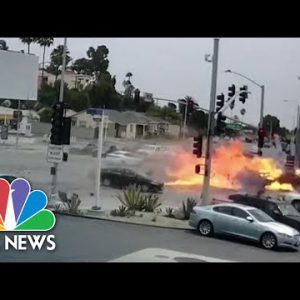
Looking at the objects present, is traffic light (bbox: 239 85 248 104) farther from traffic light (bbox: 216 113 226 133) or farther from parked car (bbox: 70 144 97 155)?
parked car (bbox: 70 144 97 155)

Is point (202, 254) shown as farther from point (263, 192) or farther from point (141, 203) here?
point (263, 192)

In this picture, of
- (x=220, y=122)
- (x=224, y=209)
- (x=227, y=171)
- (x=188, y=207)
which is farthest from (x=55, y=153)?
(x=227, y=171)

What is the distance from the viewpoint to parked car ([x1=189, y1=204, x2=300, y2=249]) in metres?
9.92

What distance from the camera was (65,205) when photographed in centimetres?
1109

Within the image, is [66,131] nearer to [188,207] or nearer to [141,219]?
[141,219]

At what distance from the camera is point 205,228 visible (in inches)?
417

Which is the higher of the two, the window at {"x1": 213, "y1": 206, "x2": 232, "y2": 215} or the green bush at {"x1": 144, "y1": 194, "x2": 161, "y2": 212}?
the window at {"x1": 213, "y1": 206, "x2": 232, "y2": 215}

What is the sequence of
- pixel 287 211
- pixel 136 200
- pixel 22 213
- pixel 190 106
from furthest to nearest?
pixel 190 106, pixel 136 200, pixel 287 211, pixel 22 213

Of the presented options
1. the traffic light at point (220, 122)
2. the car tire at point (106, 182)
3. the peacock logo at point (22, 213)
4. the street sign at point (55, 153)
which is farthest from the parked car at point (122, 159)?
the peacock logo at point (22, 213)

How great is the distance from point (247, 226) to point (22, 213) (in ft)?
15.7

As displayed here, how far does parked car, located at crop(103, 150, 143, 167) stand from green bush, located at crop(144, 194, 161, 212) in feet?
4.09

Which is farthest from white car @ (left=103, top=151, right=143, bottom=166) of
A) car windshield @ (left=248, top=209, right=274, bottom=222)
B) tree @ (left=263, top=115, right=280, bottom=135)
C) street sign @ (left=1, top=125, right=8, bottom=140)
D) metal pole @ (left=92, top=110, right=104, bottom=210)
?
car windshield @ (left=248, top=209, right=274, bottom=222)

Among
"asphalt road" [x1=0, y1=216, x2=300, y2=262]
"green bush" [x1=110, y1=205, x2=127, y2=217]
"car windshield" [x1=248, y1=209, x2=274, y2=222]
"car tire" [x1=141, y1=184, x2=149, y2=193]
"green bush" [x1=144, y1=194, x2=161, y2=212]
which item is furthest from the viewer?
"car tire" [x1=141, y1=184, x2=149, y2=193]
